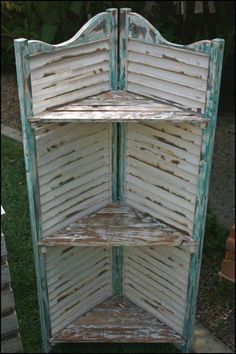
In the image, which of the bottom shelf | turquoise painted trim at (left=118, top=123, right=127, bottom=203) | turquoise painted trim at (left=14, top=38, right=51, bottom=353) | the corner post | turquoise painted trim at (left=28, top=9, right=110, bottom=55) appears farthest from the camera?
the bottom shelf

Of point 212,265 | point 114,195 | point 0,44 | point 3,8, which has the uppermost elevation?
point 3,8

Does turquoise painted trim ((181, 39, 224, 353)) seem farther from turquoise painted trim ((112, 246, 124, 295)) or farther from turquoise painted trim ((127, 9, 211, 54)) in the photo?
turquoise painted trim ((112, 246, 124, 295))

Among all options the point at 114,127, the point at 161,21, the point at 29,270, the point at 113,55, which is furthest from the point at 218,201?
the point at 113,55

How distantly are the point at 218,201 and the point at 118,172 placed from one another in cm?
244

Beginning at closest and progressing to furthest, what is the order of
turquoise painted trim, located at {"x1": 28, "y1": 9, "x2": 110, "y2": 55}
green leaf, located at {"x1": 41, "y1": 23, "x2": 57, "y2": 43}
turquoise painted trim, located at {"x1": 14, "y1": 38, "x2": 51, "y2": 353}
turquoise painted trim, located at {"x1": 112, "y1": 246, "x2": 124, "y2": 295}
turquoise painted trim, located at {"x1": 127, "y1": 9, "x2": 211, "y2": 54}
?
1. turquoise painted trim, located at {"x1": 14, "y1": 38, "x2": 51, "y2": 353}
2. turquoise painted trim, located at {"x1": 28, "y1": 9, "x2": 110, "y2": 55}
3. turquoise painted trim, located at {"x1": 127, "y1": 9, "x2": 211, "y2": 54}
4. turquoise painted trim, located at {"x1": 112, "y1": 246, "x2": 124, "y2": 295}
5. green leaf, located at {"x1": 41, "y1": 23, "x2": 57, "y2": 43}

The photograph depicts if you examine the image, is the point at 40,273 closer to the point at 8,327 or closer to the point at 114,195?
the point at 8,327

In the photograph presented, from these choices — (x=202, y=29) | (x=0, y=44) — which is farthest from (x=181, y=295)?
(x=0, y=44)

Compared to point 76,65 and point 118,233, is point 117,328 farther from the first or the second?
point 76,65

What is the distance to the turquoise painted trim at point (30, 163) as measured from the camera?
7.94 feet

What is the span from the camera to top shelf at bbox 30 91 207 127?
8.39ft

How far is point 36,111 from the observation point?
2.61 metres

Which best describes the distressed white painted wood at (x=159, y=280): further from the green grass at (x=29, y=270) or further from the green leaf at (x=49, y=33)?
the green leaf at (x=49, y=33)

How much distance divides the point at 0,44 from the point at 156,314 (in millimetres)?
6431

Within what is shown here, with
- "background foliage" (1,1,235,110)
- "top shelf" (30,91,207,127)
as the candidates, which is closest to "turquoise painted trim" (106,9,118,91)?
"top shelf" (30,91,207,127)
